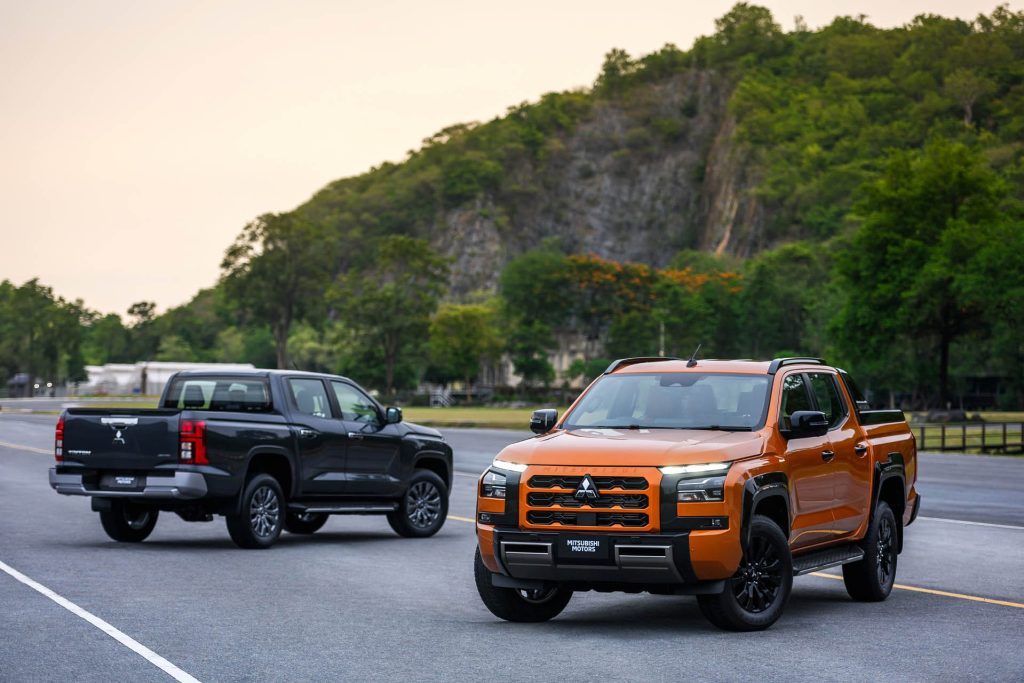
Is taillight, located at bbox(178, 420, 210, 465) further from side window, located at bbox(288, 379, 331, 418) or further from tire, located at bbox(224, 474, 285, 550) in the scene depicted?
side window, located at bbox(288, 379, 331, 418)

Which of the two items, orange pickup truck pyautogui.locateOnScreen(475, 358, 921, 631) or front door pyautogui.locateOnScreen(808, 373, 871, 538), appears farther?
front door pyautogui.locateOnScreen(808, 373, 871, 538)

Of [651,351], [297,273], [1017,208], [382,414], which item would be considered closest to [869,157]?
[651,351]

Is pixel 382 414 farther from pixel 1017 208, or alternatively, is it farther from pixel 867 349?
pixel 1017 208

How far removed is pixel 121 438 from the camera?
16.0 m

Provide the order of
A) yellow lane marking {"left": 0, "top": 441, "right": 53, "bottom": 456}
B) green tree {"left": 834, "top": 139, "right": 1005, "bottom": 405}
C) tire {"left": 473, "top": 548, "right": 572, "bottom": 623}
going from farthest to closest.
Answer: green tree {"left": 834, "top": 139, "right": 1005, "bottom": 405} → yellow lane marking {"left": 0, "top": 441, "right": 53, "bottom": 456} → tire {"left": 473, "top": 548, "right": 572, "bottom": 623}

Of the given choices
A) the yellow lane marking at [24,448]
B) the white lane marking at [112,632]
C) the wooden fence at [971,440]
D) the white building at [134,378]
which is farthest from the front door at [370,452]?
the white building at [134,378]

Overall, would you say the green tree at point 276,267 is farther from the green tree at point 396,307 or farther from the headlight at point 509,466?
the headlight at point 509,466

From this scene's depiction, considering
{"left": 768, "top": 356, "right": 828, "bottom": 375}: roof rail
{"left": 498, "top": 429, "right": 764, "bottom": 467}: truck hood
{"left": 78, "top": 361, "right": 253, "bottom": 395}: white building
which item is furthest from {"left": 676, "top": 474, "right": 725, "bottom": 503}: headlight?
{"left": 78, "top": 361, "right": 253, "bottom": 395}: white building

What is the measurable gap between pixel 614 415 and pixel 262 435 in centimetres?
636

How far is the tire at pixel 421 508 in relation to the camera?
1806 centimetres

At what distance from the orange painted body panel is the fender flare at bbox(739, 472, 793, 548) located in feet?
0.13

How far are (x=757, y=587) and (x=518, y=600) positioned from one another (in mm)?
1696

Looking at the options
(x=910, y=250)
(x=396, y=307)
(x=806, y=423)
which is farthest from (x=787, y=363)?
(x=396, y=307)

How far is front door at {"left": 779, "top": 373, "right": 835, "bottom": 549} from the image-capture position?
35.1 ft
